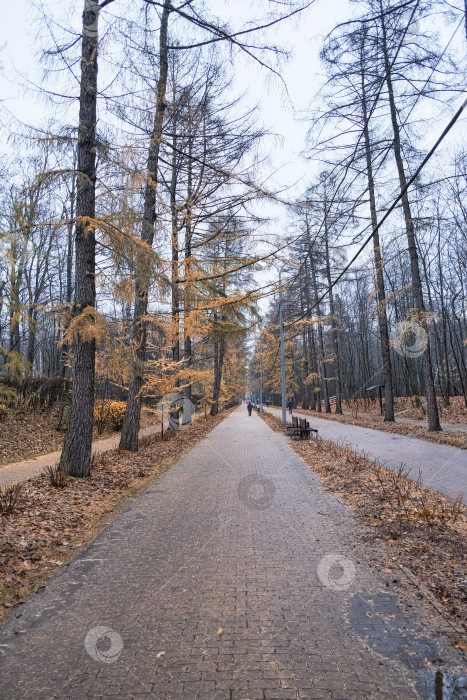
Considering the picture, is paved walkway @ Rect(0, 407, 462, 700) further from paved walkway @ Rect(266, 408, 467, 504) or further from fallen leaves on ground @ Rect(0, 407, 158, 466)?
fallen leaves on ground @ Rect(0, 407, 158, 466)

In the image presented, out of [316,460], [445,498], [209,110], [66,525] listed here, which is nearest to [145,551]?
[66,525]

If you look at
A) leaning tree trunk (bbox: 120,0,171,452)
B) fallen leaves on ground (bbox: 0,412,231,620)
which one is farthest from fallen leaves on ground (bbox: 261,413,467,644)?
leaning tree trunk (bbox: 120,0,171,452)

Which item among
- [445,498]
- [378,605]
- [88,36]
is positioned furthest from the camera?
[88,36]

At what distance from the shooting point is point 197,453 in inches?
476

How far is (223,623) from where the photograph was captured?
2857 millimetres

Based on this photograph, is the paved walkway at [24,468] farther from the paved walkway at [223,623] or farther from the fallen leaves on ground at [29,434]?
the paved walkway at [223,623]

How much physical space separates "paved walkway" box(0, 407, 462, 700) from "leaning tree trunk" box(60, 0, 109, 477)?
2.80 metres

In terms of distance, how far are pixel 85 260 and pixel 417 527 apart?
22.6 feet

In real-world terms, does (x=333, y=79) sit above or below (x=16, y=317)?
above

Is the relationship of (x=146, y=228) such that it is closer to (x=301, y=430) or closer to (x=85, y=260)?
(x=85, y=260)

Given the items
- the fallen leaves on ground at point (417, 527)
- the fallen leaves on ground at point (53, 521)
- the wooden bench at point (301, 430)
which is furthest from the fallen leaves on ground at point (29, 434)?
the fallen leaves on ground at point (417, 527)

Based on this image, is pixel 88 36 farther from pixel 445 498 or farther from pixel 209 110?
pixel 445 498

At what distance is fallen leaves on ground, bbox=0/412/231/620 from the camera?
3.71 meters

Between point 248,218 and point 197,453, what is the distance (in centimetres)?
702
